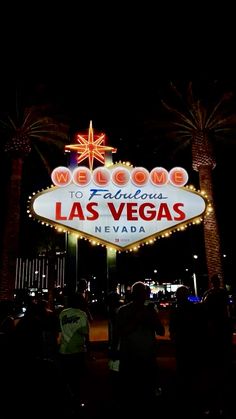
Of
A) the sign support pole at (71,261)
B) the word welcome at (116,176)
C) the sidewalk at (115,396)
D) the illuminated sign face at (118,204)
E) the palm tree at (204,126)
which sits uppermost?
the palm tree at (204,126)

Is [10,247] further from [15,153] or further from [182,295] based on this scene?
[182,295]

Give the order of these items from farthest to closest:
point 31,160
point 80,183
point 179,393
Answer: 1. point 31,160
2. point 80,183
3. point 179,393

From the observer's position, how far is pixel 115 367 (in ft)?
17.5

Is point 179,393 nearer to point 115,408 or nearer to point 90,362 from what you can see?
point 115,408

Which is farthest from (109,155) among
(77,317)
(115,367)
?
(115,367)

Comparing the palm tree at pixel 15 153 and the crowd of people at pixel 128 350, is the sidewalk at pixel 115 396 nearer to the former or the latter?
the crowd of people at pixel 128 350

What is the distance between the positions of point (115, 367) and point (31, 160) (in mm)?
14704

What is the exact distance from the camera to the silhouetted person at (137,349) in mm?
4480

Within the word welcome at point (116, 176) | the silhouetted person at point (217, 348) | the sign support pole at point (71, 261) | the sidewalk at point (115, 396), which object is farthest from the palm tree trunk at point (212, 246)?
the silhouetted person at point (217, 348)

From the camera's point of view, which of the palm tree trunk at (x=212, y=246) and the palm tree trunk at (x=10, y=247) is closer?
the palm tree trunk at (x=212, y=246)

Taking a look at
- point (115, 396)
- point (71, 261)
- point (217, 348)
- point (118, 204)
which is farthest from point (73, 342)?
point (118, 204)

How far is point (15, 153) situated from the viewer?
14.5 metres

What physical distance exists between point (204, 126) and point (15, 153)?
7052 millimetres

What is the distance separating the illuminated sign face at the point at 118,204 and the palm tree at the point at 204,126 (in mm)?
2624
